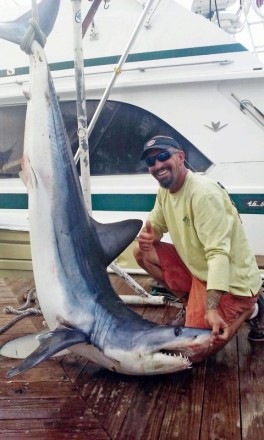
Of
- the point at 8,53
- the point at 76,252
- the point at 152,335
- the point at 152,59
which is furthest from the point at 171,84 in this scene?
the point at 152,335

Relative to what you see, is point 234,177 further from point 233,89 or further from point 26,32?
point 26,32

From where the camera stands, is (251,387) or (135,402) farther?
(251,387)

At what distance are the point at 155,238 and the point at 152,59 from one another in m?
2.05

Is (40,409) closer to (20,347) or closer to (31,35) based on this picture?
(20,347)

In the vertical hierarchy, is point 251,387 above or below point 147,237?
below

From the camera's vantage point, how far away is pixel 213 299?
2133 millimetres

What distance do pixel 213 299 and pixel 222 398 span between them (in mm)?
418

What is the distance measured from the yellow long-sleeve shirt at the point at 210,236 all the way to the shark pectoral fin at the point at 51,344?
2.04 feet

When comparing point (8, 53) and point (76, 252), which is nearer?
point (76, 252)

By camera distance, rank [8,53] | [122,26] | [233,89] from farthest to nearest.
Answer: [8,53] → [122,26] → [233,89]

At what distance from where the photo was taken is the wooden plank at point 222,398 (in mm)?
1840

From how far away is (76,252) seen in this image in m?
2.30

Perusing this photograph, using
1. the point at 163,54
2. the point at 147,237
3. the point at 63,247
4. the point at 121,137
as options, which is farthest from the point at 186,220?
the point at 163,54

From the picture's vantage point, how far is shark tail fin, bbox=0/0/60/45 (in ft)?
7.86
